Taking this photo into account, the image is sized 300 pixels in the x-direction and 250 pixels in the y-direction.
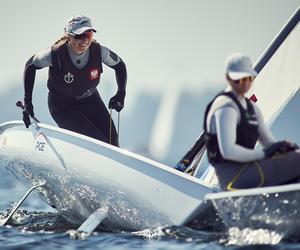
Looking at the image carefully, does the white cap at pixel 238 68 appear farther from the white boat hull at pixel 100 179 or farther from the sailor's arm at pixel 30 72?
the sailor's arm at pixel 30 72

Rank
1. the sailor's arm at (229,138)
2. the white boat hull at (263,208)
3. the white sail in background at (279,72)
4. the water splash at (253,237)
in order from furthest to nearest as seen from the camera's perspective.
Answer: the white sail in background at (279,72) < the water splash at (253,237) < the sailor's arm at (229,138) < the white boat hull at (263,208)

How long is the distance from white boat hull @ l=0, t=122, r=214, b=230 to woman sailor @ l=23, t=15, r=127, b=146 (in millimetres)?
394

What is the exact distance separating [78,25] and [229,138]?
7.18 ft

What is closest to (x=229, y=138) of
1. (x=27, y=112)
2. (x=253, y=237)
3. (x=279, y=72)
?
(x=253, y=237)

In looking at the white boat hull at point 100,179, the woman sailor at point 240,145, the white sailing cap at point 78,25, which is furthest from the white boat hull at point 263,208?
the white sailing cap at point 78,25

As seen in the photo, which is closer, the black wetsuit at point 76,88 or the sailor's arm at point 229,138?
the sailor's arm at point 229,138

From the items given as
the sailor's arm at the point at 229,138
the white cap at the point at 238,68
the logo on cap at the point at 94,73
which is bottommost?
the logo on cap at the point at 94,73

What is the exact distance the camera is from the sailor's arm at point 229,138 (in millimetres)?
4898

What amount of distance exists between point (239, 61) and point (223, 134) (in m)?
0.51

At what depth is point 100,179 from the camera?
584 cm

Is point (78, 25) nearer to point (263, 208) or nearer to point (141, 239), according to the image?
point (141, 239)

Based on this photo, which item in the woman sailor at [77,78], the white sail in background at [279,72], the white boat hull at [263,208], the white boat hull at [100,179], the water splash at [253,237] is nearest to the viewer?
the white boat hull at [263,208]

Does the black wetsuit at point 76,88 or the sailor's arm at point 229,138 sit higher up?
the sailor's arm at point 229,138

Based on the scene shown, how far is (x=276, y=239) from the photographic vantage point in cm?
502
